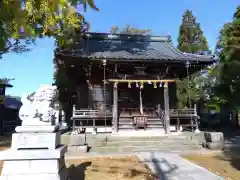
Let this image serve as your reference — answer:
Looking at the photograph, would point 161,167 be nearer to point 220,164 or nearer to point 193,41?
point 220,164

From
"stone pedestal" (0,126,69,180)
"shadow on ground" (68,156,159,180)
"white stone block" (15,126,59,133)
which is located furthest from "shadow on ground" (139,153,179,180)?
"white stone block" (15,126,59,133)

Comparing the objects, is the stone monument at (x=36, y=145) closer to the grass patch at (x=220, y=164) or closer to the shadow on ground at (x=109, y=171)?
the shadow on ground at (x=109, y=171)

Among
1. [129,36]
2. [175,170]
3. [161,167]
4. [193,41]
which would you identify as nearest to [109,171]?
[161,167]

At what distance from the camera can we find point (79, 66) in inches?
585

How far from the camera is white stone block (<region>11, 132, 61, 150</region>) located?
15.8 feet

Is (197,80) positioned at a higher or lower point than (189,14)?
lower

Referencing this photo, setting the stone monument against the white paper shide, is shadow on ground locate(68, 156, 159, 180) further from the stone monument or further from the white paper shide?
the white paper shide

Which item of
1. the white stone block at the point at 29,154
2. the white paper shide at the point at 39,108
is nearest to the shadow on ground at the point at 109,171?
the white stone block at the point at 29,154

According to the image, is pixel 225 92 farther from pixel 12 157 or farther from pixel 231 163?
pixel 12 157

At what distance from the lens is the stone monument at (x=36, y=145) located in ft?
15.1

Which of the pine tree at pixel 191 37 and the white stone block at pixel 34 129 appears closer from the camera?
the white stone block at pixel 34 129

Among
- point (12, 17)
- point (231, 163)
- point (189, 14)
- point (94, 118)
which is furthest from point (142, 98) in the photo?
point (189, 14)

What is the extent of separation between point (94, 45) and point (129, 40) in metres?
3.72

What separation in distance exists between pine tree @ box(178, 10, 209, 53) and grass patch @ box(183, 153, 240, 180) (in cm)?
2466
